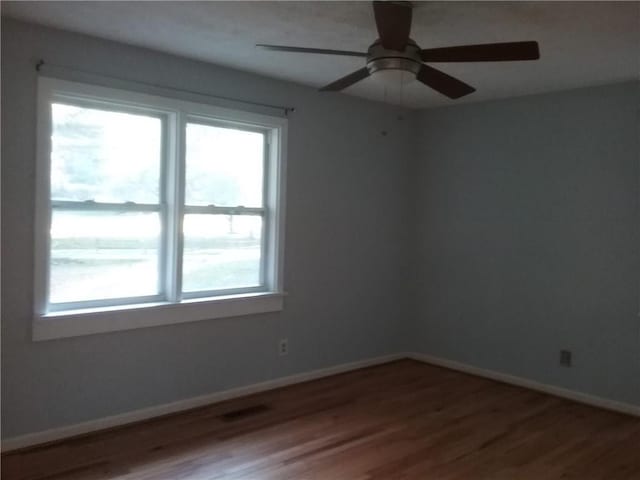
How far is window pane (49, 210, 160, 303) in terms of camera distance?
3.42 metres

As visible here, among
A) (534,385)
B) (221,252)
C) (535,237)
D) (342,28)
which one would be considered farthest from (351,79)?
(534,385)

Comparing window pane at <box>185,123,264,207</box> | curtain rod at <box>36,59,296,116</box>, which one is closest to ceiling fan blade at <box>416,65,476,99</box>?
curtain rod at <box>36,59,296,116</box>

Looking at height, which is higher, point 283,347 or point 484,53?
point 484,53

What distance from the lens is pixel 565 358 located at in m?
4.47

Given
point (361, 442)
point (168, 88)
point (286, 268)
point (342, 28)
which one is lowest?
point (361, 442)

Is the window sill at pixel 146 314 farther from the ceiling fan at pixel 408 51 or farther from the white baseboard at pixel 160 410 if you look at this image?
the ceiling fan at pixel 408 51

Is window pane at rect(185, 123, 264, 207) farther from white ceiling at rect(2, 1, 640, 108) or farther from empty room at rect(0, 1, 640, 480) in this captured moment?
white ceiling at rect(2, 1, 640, 108)

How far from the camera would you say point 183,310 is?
12.7 ft

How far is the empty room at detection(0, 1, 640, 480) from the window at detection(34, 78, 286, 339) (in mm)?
17

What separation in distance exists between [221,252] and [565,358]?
2801 millimetres

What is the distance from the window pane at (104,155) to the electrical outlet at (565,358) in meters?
3.29

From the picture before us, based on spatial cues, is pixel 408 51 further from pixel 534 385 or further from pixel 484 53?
pixel 534 385

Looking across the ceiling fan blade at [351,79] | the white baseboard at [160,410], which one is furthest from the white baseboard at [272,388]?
the ceiling fan blade at [351,79]

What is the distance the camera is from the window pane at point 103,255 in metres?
3.42
